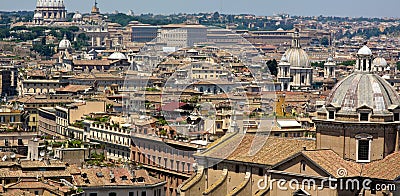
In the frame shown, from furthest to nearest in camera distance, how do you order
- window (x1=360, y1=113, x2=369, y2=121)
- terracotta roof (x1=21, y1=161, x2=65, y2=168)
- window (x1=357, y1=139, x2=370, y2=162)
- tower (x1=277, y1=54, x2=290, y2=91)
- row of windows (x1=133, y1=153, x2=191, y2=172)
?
1. tower (x1=277, y1=54, x2=290, y2=91)
2. row of windows (x1=133, y1=153, x2=191, y2=172)
3. terracotta roof (x1=21, y1=161, x2=65, y2=168)
4. window (x1=360, y1=113, x2=369, y2=121)
5. window (x1=357, y1=139, x2=370, y2=162)

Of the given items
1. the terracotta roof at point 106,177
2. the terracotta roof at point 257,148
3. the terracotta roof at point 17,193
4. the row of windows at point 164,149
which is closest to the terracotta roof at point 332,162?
the terracotta roof at point 257,148

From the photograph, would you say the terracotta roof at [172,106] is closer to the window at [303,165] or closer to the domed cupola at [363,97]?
the domed cupola at [363,97]

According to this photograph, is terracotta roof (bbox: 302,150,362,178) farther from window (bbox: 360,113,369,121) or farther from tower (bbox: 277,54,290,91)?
tower (bbox: 277,54,290,91)

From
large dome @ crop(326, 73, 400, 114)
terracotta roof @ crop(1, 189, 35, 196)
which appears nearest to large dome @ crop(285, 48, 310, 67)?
large dome @ crop(326, 73, 400, 114)

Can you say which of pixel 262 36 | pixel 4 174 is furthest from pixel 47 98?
pixel 262 36

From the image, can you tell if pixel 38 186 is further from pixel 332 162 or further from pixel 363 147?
pixel 363 147
